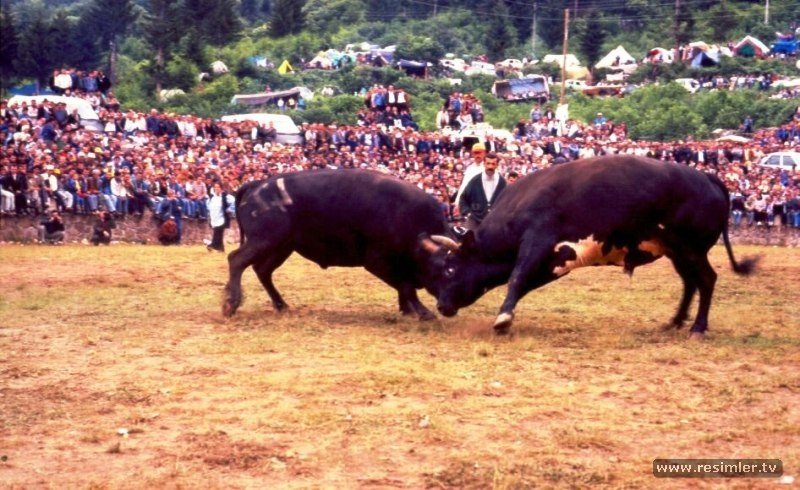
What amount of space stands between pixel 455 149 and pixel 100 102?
40.3 ft

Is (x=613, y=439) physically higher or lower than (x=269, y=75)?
higher

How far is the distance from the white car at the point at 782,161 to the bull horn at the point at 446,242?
108 ft

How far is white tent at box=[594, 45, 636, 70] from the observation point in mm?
77500

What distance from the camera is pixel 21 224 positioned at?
96.9ft

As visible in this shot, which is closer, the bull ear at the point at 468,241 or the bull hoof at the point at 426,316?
the bull ear at the point at 468,241

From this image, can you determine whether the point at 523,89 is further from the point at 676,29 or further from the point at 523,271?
the point at 523,271

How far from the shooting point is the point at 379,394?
926cm

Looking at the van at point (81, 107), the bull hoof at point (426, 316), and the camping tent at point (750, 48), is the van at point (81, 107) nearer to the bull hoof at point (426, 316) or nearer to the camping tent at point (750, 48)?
the bull hoof at point (426, 316)

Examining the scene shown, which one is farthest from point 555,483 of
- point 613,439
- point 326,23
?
point 326,23

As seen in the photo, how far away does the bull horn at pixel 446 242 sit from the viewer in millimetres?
13070

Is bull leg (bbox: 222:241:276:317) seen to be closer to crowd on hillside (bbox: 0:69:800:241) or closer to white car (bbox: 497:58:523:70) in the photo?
crowd on hillside (bbox: 0:69:800:241)

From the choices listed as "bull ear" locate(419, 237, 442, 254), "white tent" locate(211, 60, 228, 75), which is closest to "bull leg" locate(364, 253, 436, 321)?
"bull ear" locate(419, 237, 442, 254)

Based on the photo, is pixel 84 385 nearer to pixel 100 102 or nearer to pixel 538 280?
pixel 538 280

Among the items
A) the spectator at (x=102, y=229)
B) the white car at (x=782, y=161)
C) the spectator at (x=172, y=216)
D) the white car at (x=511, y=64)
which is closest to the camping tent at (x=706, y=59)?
the white car at (x=511, y=64)
